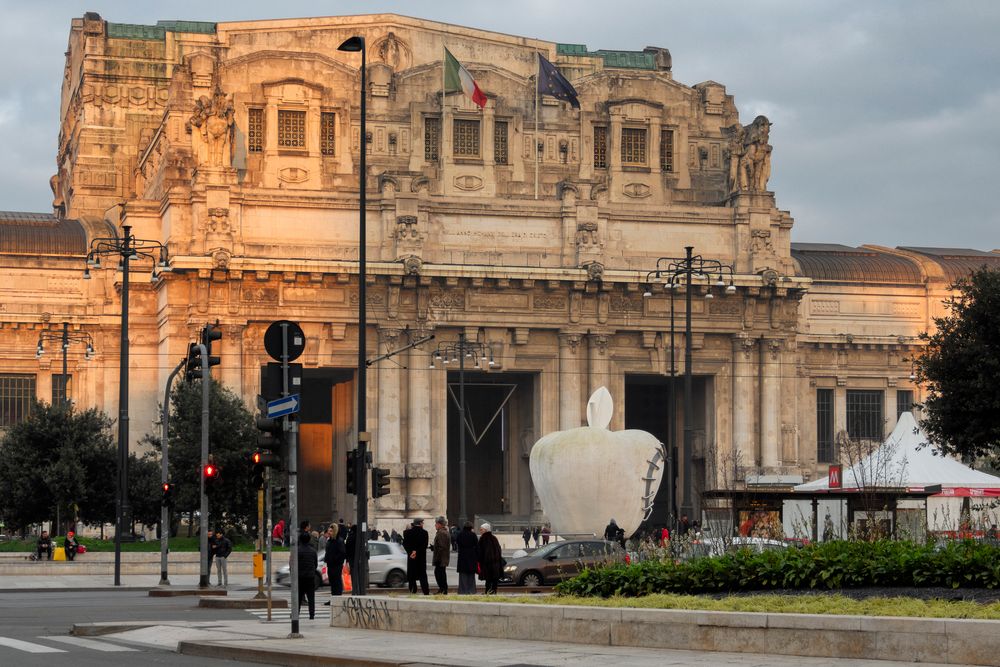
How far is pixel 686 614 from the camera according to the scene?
22.1 m

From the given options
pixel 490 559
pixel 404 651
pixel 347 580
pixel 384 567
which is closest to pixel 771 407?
pixel 384 567

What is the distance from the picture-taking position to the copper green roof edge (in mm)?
101375

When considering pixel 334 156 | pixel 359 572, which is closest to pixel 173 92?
pixel 334 156

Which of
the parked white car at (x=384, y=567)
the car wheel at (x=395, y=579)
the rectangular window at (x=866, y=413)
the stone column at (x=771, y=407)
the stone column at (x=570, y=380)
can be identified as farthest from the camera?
the rectangular window at (x=866, y=413)

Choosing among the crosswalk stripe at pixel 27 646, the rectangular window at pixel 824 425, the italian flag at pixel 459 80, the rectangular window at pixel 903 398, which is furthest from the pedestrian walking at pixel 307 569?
the rectangular window at pixel 903 398

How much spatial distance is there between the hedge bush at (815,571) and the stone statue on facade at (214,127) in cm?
5452

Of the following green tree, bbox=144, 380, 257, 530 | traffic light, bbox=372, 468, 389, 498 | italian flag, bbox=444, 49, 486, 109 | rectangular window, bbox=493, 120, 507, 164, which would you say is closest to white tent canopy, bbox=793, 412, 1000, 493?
traffic light, bbox=372, 468, 389, 498

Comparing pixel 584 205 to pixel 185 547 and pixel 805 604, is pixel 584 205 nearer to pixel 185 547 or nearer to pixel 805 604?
pixel 185 547

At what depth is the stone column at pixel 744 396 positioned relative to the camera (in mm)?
82562

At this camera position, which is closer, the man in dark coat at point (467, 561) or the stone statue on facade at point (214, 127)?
the man in dark coat at point (467, 561)

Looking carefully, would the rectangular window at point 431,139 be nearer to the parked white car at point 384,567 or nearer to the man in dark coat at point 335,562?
the parked white car at point 384,567

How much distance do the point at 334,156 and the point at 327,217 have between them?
5095mm

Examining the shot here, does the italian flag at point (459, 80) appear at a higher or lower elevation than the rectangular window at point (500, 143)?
higher

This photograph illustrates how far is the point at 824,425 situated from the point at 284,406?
6907 cm
